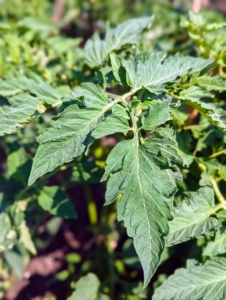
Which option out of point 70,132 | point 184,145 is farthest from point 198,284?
point 70,132

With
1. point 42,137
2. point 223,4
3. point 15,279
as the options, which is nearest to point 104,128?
point 42,137

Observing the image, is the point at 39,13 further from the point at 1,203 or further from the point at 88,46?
the point at 1,203

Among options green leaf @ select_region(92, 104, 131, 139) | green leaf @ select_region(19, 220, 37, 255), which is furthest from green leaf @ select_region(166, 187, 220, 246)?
green leaf @ select_region(19, 220, 37, 255)

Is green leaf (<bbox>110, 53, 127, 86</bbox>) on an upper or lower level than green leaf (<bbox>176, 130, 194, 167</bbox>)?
upper

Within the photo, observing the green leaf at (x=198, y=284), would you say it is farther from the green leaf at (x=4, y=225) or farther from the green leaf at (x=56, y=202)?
the green leaf at (x=4, y=225)

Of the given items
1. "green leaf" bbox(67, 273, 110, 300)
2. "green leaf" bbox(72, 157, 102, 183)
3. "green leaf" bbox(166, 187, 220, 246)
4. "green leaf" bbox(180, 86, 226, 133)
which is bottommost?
"green leaf" bbox(67, 273, 110, 300)

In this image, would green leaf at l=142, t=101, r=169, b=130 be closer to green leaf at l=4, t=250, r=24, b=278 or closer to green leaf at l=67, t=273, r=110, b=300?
green leaf at l=67, t=273, r=110, b=300
